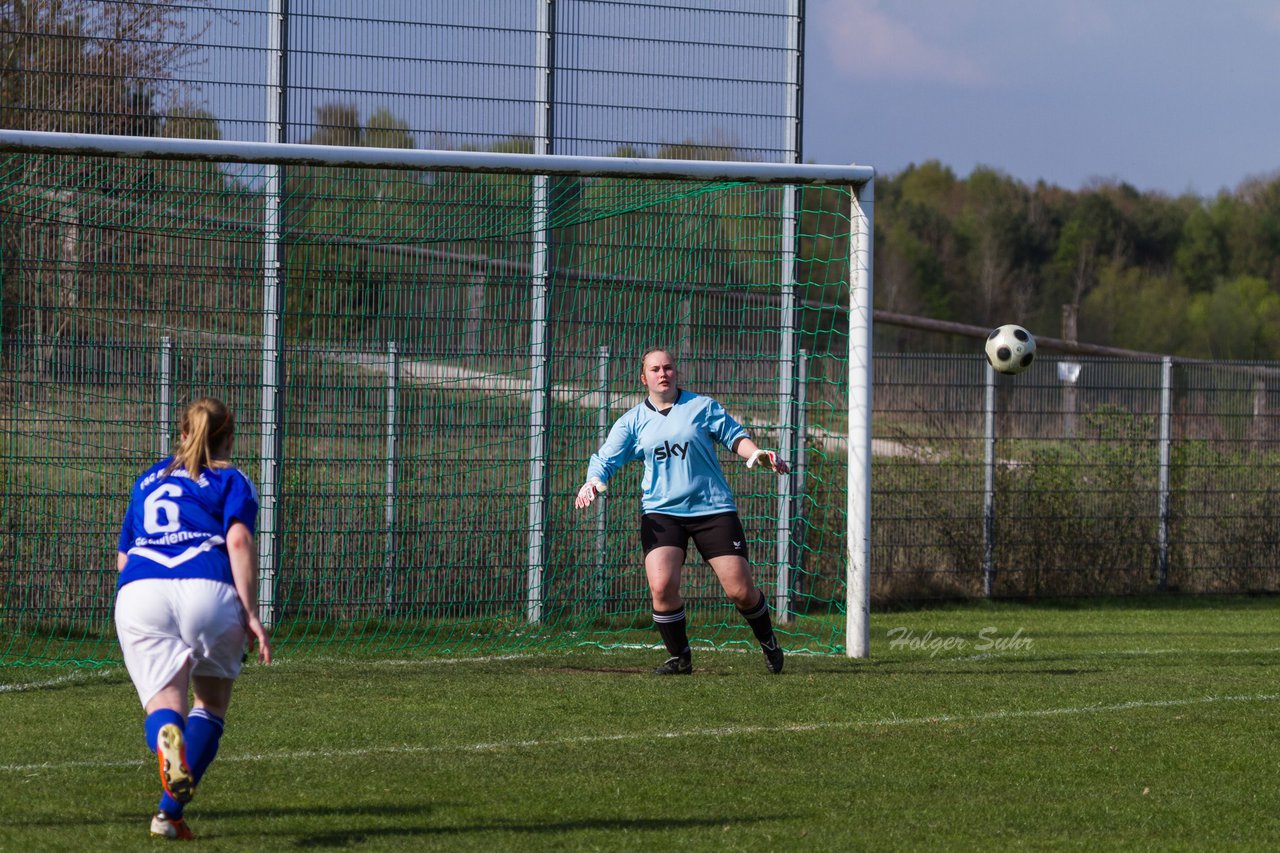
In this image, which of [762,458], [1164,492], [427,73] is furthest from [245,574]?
[1164,492]

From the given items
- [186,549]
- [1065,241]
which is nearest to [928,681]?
[186,549]

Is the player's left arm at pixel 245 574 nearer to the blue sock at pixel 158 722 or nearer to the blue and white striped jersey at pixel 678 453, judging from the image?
the blue sock at pixel 158 722

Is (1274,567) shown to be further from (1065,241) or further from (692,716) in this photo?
(1065,241)

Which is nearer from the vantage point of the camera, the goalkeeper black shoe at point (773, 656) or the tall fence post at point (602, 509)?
the goalkeeper black shoe at point (773, 656)

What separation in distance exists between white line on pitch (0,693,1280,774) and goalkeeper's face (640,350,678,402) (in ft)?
7.83

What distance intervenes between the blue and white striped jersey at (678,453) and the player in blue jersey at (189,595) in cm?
389

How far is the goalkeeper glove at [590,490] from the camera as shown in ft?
28.0

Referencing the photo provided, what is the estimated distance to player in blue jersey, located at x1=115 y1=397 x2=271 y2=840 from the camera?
16.4 feet

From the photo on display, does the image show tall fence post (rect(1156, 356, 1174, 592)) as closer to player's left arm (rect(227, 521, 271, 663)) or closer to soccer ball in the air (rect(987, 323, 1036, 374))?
soccer ball in the air (rect(987, 323, 1036, 374))

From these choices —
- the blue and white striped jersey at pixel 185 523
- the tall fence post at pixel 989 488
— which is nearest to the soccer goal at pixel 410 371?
the tall fence post at pixel 989 488

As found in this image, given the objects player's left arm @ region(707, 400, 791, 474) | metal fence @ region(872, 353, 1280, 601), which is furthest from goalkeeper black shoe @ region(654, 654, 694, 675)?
metal fence @ region(872, 353, 1280, 601)

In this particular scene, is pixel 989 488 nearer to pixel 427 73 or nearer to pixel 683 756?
pixel 427 73

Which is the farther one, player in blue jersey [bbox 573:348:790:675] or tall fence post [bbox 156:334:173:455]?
tall fence post [bbox 156:334:173:455]

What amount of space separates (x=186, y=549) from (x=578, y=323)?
6.74 meters
